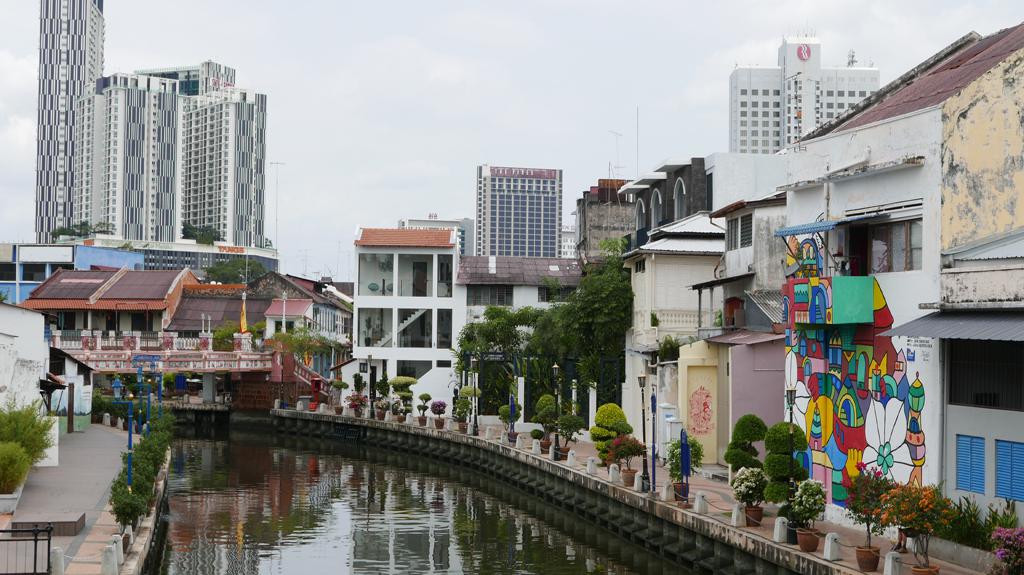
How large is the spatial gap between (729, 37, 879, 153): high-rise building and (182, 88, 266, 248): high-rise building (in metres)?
83.6

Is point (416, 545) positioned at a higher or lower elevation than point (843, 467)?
lower

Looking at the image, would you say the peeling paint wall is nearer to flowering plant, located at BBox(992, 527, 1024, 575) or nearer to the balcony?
the balcony

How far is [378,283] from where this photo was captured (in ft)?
208

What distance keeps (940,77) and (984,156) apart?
170 inches

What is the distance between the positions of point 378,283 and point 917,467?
44258mm

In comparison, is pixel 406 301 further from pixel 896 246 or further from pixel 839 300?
pixel 896 246

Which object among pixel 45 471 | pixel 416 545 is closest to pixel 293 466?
pixel 45 471

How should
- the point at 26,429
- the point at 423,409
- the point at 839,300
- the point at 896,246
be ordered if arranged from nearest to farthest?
1. the point at 896,246
2. the point at 839,300
3. the point at 26,429
4. the point at 423,409

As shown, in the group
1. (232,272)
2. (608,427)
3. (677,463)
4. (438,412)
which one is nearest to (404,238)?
(438,412)

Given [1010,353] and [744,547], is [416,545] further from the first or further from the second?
[1010,353]

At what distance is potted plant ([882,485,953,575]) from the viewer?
61.3 feet

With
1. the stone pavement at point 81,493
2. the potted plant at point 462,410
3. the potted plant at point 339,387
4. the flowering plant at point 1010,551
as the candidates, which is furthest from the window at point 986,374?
the potted plant at point 339,387

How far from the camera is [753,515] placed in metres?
24.0

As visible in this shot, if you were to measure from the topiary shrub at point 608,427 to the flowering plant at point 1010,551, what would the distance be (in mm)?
18349
